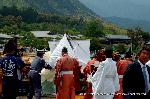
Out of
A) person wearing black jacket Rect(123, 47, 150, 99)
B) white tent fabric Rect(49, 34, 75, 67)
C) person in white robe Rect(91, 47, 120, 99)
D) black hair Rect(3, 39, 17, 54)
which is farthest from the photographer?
white tent fabric Rect(49, 34, 75, 67)

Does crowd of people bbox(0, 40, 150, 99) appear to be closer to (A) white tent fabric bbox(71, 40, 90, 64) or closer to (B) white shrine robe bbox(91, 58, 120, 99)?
(B) white shrine robe bbox(91, 58, 120, 99)

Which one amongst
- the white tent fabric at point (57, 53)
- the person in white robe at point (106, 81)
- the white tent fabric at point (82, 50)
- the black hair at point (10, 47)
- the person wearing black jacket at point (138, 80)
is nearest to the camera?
the person wearing black jacket at point (138, 80)

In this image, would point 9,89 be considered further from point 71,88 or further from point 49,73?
point 49,73

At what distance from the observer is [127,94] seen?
9336 millimetres

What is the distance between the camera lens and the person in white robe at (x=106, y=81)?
12188 millimetres

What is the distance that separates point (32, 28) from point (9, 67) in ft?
460

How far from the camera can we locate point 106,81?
1231 centimetres

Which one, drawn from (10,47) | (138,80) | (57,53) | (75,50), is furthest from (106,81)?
(75,50)

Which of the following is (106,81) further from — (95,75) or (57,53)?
(57,53)

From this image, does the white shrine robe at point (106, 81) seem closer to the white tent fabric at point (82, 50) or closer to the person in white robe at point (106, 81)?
the person in white robe at point (106, 81)

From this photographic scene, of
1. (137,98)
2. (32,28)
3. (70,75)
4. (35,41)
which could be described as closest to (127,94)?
(137,98)

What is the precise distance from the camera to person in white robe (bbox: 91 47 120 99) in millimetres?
12188

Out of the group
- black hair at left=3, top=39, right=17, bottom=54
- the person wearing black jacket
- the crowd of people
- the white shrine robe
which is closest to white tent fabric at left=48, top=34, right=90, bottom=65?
the crowd of people

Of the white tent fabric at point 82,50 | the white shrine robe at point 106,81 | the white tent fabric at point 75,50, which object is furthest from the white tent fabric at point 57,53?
the white shrine robe at point 106,81
